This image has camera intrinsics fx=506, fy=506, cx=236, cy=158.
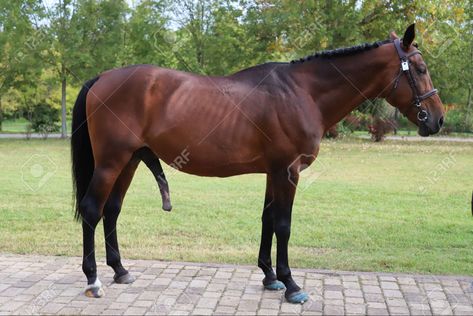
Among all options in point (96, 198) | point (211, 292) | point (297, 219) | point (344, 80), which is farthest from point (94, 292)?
point (297, 219)

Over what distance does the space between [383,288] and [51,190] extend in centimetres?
767

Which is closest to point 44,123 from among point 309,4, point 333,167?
point 309,4

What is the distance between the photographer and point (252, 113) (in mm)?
4445

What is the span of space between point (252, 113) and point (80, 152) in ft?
5.61

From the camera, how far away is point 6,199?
9.28 meters

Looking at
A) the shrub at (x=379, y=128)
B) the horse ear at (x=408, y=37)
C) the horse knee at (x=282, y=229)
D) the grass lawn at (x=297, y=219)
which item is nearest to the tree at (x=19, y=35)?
the grass lawn at (x=297, y=219)

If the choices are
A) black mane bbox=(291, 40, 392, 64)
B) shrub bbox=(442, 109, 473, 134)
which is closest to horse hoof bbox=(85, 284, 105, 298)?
black mane bbox=(291, 40, 392, 64)

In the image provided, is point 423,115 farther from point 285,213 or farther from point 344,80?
point 285,213

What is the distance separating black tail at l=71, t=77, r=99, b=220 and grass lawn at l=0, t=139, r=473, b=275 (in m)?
1.31

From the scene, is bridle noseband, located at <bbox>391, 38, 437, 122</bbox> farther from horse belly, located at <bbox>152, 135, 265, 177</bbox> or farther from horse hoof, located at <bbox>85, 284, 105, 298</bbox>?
horse hoof, located at <bbox>85, 284, 105, 298</bbox>

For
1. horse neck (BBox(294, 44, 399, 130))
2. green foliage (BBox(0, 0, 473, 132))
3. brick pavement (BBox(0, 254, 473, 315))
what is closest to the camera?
brick pavement (BBox(0, 254, 473, 315))

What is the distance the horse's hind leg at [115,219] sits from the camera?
4.90m

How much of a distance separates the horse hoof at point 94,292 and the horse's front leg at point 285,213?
63.4 inches

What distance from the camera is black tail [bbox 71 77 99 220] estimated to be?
479 centimetres
